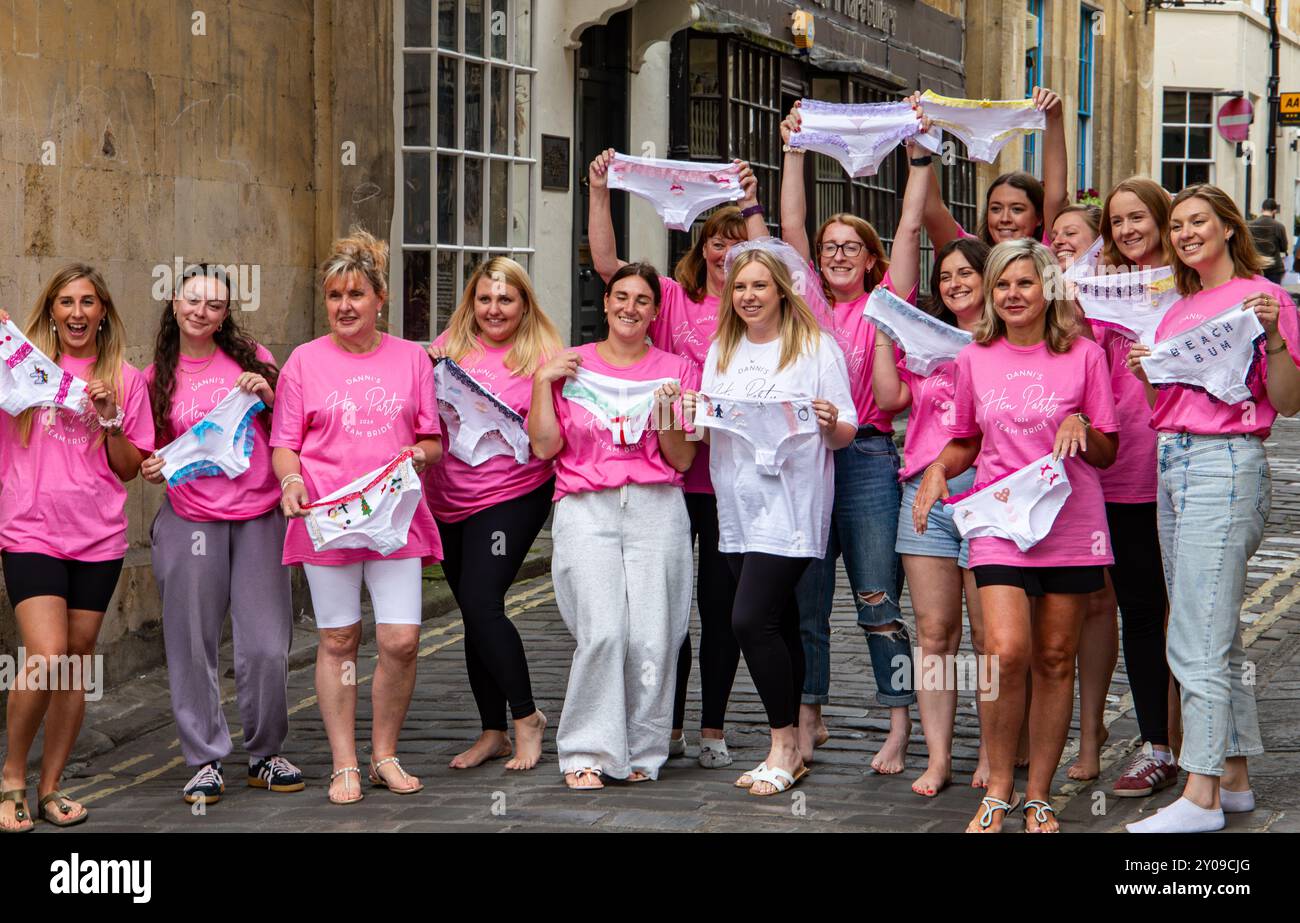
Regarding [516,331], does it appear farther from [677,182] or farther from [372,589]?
[372,589]

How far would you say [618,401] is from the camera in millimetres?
6508

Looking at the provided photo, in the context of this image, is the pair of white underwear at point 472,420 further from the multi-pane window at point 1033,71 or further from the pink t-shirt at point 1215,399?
the multi-pane window at point 1033,71

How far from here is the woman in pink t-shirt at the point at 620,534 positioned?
6.45 meters

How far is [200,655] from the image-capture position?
255 inches

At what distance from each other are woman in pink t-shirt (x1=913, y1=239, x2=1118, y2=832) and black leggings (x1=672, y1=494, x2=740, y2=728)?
1.01 metres

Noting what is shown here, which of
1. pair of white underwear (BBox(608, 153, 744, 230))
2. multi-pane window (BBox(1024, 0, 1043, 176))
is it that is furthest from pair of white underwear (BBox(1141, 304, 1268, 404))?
multi-pane window (BBox(1024, 0, 1043, 176))

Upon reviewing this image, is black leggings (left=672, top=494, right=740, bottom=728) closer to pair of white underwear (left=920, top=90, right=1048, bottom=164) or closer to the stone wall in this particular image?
pair of white underwear (left=920, top=90, right=1048, bottom=164)

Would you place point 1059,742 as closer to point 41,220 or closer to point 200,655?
point 200,655

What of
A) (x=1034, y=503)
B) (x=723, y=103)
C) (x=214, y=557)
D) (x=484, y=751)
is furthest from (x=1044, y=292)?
(x=723, y=103)

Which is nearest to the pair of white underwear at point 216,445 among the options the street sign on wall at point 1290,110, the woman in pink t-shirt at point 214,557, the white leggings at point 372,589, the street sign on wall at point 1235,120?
the woman in pink t-shirt at point 214,557

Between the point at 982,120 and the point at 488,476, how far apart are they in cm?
242

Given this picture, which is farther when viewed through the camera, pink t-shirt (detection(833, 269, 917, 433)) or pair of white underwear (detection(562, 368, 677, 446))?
pink t-shirt (detection(833, 269, 917, 433))

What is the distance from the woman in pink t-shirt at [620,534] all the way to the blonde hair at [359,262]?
2.26 feet

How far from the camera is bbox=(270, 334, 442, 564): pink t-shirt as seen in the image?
6320mm
